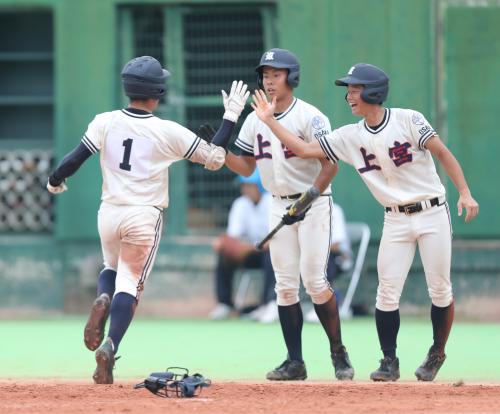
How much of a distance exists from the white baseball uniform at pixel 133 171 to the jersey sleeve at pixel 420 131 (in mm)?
1401

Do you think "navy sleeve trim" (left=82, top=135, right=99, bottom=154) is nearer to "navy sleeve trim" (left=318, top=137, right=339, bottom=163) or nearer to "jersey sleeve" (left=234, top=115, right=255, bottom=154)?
"jersey sleeve" (left=234, top=115, right=255, bottom=154)

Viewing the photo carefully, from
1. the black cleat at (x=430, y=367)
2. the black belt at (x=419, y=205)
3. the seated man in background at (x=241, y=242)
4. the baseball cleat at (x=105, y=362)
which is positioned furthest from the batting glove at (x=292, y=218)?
the seated man in background at (x=241, y=242)

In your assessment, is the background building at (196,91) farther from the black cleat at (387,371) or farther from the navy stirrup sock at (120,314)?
the navy stirrup sock at (120,314)

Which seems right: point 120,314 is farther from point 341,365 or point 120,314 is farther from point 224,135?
point 341,365

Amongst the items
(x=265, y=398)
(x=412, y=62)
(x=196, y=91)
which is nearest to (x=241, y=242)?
(x=196, y=91)

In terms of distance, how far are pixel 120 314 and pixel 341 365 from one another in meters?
1.68

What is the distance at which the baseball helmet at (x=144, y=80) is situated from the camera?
351 inches

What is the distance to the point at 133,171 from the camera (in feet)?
29.2

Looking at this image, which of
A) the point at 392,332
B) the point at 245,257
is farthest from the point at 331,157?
the point at 245,257

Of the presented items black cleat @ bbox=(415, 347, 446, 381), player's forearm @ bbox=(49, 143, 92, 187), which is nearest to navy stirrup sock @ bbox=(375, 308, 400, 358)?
black cleat @ bbox=(415, 347, 446, 381)

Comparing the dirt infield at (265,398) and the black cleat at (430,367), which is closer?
the dirt infield at (265,398)

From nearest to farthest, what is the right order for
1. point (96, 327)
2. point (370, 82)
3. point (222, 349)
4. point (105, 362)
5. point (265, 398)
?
point (265, 398), point (105, 362), point (96, 327), point (370, 82), point (222, 349)

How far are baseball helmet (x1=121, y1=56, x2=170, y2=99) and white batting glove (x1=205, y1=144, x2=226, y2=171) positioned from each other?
1.73ft

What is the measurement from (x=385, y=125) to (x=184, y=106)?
6806mm
